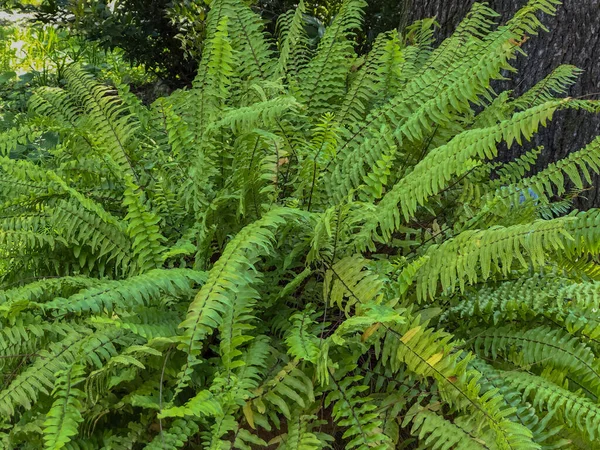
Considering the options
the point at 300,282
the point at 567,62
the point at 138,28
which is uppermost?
the point at 567,62

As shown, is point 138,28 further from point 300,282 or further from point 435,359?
point 435,359

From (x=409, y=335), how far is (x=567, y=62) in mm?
1788

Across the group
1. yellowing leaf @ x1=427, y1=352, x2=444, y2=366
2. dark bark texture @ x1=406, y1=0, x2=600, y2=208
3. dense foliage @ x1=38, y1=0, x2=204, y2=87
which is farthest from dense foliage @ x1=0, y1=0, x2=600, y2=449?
dense foliage @ x1=38, y1=0, x2=204, y2=87

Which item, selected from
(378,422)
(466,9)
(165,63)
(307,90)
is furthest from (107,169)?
(165,63)

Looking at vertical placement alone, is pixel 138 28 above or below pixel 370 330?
above

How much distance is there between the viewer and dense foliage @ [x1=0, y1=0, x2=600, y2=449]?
1.38m

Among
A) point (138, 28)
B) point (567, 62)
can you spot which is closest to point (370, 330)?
point (567, 62)

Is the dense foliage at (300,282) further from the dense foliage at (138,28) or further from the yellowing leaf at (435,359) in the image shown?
the dense foliage at (138,28)

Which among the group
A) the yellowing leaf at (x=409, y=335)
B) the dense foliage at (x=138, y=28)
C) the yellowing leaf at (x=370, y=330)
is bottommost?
the yellowing leaf at (x=370, y=330)

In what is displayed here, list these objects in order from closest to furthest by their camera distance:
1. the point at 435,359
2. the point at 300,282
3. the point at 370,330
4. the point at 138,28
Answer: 1. the point at 435,359
2. the point at 370,330
3. the point at 300,282
4. the point at 138,28

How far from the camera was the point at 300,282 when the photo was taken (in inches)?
66.3

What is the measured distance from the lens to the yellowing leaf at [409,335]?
4.55ft

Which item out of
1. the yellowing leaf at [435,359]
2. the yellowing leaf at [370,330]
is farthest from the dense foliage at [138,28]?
the yellowing leaf at [435,359]

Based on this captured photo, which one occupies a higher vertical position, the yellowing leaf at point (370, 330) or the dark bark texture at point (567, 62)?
the dark bark texture at point (567, 62)
